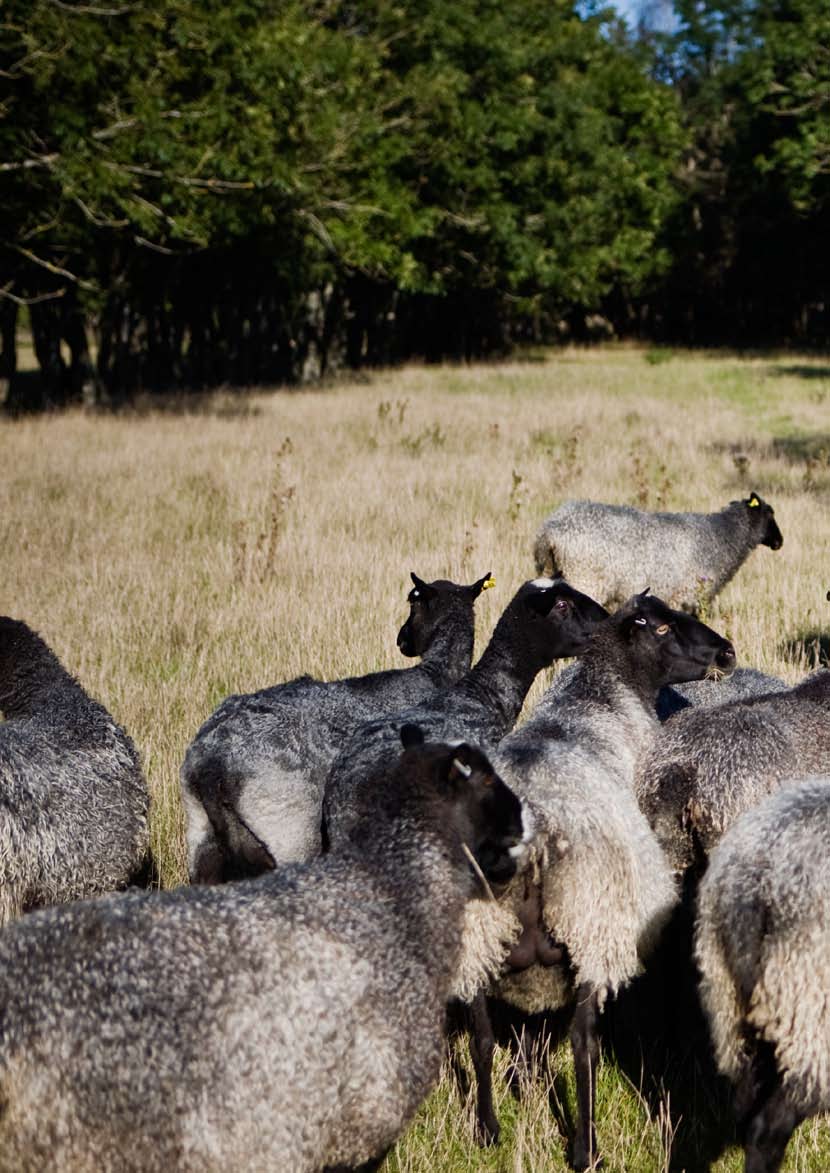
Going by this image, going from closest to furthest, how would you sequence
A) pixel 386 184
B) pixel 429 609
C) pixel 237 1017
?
pixel 237 1017, pixel 429 609, pixel 386 184

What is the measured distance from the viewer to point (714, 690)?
21.5 ft

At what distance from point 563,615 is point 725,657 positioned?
0.86m

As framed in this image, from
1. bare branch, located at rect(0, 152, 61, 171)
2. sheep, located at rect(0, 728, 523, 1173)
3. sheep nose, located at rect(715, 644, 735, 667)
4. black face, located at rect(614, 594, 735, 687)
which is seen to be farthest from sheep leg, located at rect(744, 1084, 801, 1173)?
bare branch, located at rect(0, 152, 61, 171)

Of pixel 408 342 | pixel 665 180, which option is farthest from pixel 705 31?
pixel 408 342

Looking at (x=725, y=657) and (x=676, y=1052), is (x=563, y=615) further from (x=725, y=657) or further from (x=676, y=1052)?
(x=676, y=1052)

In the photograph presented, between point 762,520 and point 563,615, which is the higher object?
point 563,615

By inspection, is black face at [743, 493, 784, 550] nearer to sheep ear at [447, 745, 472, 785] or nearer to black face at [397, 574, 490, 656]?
black face at [397, 574, 490, 656]

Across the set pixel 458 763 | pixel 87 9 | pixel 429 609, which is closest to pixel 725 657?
pixel 429 609

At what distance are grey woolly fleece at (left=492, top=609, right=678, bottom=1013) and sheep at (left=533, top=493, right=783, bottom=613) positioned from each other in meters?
5.93

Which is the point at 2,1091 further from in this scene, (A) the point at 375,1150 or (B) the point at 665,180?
(B) the point at 665,180

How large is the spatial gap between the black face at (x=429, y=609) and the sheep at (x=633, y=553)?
3.73 meters

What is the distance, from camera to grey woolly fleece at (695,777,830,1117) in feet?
11.3

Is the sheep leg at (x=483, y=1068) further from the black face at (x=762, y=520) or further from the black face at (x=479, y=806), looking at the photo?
the black face at (x=762, y=520)

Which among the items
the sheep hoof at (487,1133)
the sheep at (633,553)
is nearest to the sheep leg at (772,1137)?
the sheep hoof at (487,1133)
